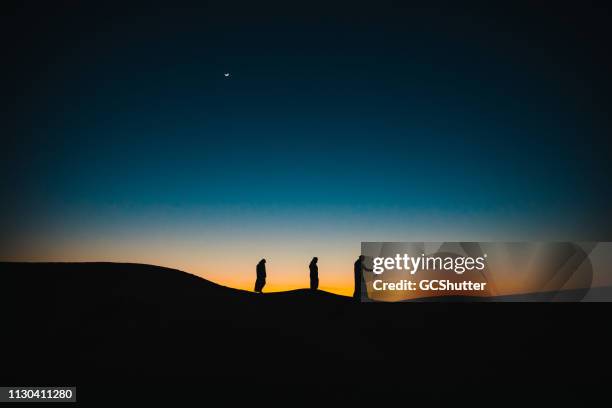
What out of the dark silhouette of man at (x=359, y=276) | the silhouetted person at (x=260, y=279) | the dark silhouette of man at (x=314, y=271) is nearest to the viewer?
the dark silhouette of man at (x=359, y=276)

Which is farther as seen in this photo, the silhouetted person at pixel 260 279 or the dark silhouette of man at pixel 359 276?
the silhouetted person at pixel 260 279

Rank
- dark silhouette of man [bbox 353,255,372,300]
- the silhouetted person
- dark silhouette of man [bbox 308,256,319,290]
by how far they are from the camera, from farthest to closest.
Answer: the silhouetted person → dark silhouette of man [bbox 308,256,319,290] → dark silhouette of man [bbox 353,255,372,300]

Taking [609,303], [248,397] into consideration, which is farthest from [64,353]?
Result: [609,303]

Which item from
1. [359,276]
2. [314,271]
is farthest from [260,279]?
[359,276]

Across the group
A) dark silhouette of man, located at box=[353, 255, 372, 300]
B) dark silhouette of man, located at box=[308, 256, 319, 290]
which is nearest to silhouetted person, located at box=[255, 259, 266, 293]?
dark silhouette of man, located at box=[308, 256, 319, 290]

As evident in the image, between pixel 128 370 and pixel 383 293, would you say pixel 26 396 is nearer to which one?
pixel 128 370

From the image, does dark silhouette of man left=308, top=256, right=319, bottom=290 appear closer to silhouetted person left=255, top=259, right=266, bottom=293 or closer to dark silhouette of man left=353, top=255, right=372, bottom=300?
silhouetted person left=255, top=259, right=266, bottom=293

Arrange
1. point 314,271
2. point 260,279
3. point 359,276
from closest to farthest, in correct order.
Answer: point 359,276 < point 314,271 < point 260,279

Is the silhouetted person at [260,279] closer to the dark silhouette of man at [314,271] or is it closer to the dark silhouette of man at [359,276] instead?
the dark silhouette of man at [314,271]

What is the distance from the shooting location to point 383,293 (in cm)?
2420

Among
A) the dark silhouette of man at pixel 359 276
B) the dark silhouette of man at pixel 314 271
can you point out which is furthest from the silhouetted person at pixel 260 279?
the dark silhouette of man at pixel 359 276

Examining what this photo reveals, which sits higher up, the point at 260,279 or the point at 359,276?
the point at 260,279

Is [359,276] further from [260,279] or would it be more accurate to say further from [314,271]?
[260,279]

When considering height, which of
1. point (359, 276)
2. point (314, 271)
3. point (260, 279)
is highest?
point (314, 271)
